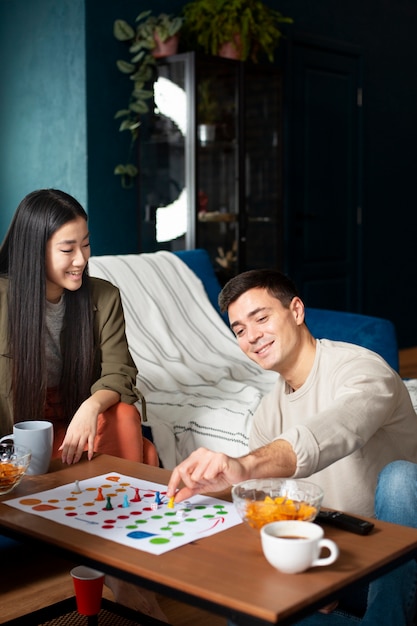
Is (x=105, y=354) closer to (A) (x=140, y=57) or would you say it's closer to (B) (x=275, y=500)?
(B) (x=275, y=500)

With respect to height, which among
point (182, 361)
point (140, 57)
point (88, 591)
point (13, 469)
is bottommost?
point (88, 591)

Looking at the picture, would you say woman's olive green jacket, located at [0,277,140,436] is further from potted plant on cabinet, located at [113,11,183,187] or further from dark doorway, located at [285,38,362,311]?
dark doorway, located at [285,38,362,311]

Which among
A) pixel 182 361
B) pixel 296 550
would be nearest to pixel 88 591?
pixel 296 550

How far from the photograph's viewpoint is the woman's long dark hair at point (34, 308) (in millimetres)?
2262

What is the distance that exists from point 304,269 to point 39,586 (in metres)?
3.63

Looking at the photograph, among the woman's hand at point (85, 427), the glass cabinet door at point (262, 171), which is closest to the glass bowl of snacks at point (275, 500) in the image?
the woman's hand at point (85, 427)

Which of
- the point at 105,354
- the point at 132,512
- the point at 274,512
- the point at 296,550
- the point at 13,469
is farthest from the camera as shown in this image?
the point at 105,354

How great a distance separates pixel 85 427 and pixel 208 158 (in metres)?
2.86

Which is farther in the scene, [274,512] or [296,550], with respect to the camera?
[274,512]

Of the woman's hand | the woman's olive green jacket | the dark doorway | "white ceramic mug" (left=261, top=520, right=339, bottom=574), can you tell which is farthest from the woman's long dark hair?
the dark doorway

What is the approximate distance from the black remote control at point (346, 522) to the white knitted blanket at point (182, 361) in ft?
4.51

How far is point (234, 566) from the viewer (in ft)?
4.20

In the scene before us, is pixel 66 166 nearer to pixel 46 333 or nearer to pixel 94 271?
pixel 94 271

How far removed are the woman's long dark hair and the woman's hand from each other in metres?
0.14
